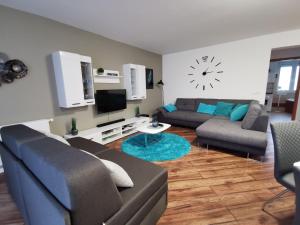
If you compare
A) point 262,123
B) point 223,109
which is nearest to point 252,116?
point 262,123

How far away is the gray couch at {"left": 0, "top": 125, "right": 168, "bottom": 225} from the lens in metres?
0.70

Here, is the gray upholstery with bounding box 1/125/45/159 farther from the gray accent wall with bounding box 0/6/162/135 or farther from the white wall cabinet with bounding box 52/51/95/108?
the white wall cabinet with bounding box 52/51/95/108

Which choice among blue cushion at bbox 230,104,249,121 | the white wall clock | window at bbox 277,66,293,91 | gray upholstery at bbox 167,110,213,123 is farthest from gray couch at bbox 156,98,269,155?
window at bbox 277,66,293,91

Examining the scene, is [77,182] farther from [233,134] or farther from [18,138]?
[233,134]

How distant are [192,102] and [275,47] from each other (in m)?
2.38

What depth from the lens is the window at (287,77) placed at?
287 inches

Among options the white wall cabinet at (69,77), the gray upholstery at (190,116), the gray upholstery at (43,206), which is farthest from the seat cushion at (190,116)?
the gray upholstery at (43,206)

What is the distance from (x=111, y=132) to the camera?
336cm

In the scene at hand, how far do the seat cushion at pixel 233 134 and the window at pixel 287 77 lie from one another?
7161 millimetres

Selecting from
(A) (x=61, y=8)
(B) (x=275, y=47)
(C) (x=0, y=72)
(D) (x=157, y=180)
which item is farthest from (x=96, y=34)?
(B) (x=275, y=47)

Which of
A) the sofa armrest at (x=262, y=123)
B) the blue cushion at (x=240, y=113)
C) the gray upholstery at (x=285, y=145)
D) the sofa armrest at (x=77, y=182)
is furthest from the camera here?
the blue cushion at (x=240, y=113)

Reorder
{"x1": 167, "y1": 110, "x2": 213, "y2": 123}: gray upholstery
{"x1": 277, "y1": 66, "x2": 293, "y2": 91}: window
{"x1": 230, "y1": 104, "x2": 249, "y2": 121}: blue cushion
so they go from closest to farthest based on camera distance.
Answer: {"x1": 230, "y1": 104, "x2": 249, "y2": 121}: blue cushion, {"x1": 167, "y1": 110, "x2": 213, "y2": 123}: gray upholstery, {"x1": 277, "y1": 66, "x2": 293, "y2": 91}: window

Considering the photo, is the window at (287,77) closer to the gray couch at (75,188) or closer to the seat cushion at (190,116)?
the seat cushion at (190,116)

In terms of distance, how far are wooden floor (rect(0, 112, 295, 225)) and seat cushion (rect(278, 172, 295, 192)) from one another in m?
0.39
